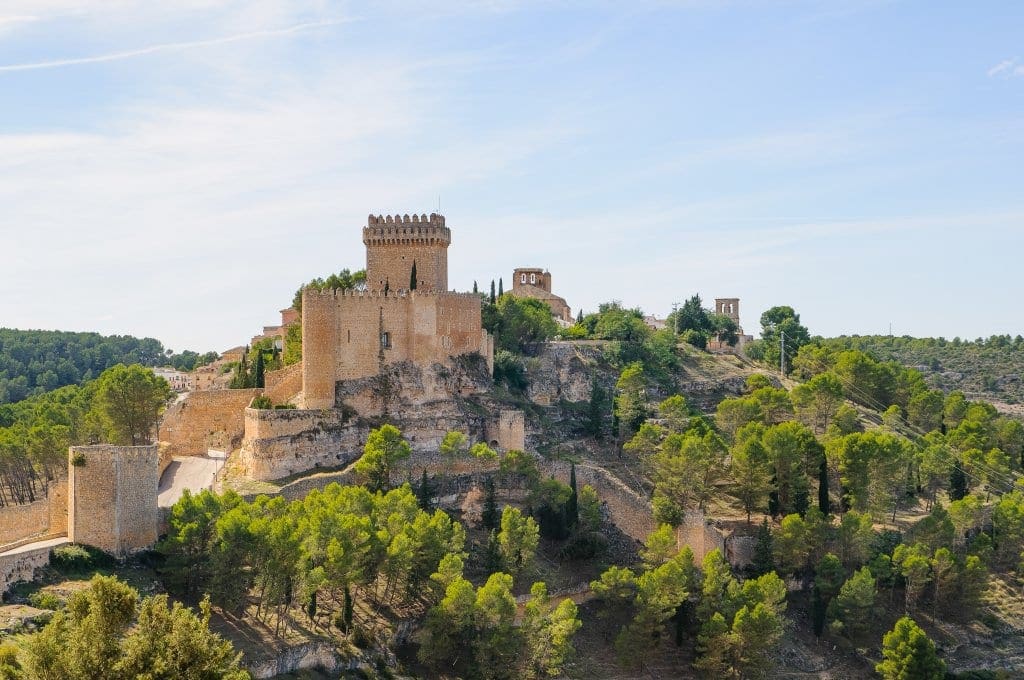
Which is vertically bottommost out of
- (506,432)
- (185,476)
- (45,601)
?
(45,601)

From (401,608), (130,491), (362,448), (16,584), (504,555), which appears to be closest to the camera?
(16,584)

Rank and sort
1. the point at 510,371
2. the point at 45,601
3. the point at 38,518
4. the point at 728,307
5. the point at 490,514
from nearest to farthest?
the point at 45,601, the point at 38,518, the point at 490,514, the point at 510,371, the point at 728,307

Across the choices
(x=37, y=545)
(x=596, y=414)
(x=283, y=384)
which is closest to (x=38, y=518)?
(x=37, y=545)

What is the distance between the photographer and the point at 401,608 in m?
44.4

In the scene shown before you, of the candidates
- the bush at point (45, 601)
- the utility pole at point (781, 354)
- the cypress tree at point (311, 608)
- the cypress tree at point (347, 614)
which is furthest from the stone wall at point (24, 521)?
the utility pole at point (781, 354)

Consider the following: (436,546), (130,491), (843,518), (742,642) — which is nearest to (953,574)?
(843,518)

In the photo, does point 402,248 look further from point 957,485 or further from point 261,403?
point 957,485

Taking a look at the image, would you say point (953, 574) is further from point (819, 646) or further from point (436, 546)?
point (436, 546)

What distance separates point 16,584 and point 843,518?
118 ft

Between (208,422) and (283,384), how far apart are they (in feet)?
13.8

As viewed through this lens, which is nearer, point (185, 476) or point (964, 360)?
point (185, 476)

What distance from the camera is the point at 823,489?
5731cm

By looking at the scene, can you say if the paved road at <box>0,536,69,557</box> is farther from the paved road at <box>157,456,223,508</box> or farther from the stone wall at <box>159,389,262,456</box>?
the stone wall at <box>159,389,262,456</box>

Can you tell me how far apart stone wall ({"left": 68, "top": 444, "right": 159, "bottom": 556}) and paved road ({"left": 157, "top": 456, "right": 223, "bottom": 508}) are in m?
5.00
